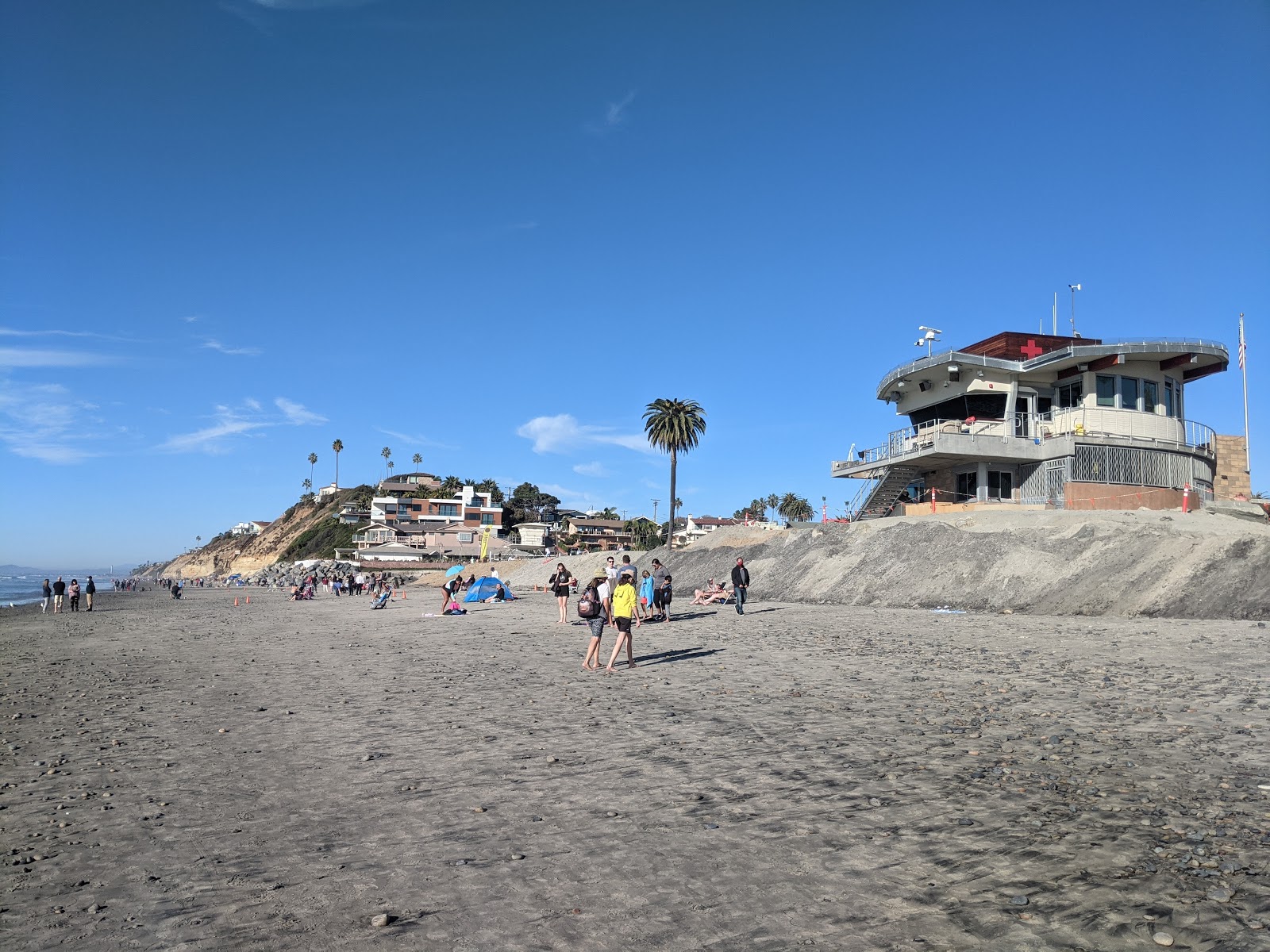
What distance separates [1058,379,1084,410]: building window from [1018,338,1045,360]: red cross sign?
3.02 meters

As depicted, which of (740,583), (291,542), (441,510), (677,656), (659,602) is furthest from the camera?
(291,542)

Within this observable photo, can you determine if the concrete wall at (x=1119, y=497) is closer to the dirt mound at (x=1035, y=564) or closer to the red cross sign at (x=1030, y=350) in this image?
the dirt mound at (x=1035, y=564)

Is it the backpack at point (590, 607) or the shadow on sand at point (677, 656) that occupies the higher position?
the backpack at point (590, 607)

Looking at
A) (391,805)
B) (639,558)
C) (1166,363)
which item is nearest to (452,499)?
(639,558)

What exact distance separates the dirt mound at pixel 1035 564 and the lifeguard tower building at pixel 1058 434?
6.69 meters

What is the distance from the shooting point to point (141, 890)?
16.0ft

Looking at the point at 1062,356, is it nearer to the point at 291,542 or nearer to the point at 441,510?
the point at 441,510

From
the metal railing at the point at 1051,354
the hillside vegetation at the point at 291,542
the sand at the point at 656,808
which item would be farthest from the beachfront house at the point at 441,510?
the sand at the point at 656,808

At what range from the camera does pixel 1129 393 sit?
37.2 meters

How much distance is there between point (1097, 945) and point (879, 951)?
1.15 metres

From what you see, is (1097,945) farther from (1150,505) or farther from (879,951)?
(1150,505)

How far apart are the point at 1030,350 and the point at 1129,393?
5872 millimetres

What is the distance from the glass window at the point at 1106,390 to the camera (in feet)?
121

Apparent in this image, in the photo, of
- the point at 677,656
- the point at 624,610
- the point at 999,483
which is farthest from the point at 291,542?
the point at 624,610
